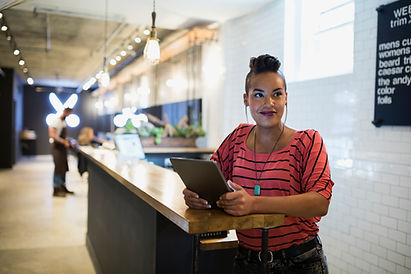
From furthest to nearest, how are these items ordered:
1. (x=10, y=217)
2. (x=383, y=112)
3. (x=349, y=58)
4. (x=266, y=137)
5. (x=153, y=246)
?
(x=10, y=217), (x=349, y=58), (x=383, y=112), (x=153, y=246), (x=266, y=137)

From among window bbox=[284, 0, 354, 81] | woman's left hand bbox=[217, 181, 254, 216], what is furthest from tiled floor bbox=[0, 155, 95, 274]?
window bbox=[284, 0, 354, 81]

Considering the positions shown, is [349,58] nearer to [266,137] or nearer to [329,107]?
[329,107]

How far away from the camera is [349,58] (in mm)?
4137

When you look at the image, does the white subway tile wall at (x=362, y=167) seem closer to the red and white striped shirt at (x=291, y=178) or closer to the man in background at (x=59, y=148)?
the red and white striped shirt at (x=291, y=178)

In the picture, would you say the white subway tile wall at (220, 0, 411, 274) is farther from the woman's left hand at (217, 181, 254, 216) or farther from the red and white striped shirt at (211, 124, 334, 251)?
the woman's left hand at (217, 181, 254, 216)

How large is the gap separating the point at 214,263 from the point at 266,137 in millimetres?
1096

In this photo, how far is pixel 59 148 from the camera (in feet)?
24.2

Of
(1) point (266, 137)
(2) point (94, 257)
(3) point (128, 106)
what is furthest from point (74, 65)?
(1) point (266, 137)

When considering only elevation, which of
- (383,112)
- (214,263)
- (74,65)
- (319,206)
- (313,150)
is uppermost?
(74,65)

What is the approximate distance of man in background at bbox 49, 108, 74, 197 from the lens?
7.26m

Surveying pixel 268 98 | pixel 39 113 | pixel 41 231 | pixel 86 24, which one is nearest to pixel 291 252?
pixel 268 98

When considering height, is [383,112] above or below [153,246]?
above

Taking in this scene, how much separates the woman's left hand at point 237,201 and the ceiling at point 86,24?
3.91 metres

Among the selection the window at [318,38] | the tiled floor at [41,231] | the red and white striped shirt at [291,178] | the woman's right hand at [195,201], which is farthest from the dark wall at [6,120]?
the red and white striped shirt at [291,178]
